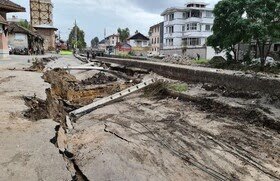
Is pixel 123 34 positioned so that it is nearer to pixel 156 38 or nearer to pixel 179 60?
pixel 156 38

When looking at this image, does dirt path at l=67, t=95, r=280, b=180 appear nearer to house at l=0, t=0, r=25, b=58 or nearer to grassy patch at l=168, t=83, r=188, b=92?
grassy patch at l=168, t=83, r=188, b=92

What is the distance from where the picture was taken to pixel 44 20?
3105 inches

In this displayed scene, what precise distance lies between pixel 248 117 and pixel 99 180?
211 inches

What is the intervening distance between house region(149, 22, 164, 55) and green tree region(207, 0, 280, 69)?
165 feet

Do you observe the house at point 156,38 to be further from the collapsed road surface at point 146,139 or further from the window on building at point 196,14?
the collapsed road surface at point 146,139

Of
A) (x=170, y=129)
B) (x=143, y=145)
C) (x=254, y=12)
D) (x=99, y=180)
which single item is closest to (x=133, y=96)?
(x=170, y=129)

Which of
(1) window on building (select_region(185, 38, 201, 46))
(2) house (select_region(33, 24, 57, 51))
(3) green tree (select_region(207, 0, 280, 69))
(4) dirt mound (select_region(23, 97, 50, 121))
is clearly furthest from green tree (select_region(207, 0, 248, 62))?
(2) house (select_region(33, 24, 57, 51))

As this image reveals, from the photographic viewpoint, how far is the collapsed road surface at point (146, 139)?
5012mm

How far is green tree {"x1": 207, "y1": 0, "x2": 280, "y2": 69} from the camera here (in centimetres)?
2358

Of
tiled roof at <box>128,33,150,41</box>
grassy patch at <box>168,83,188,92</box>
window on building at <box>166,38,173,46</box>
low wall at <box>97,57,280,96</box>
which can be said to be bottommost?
grassy patch at <box>168,83,188,92</box>

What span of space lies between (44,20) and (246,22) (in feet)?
209

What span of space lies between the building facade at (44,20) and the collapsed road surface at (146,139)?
67364 millimetres

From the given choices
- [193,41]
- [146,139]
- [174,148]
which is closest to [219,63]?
[146,139]

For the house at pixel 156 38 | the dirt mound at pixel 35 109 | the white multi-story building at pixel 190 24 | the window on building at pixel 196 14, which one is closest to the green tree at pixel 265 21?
the dirt mound at pixel 35 109
